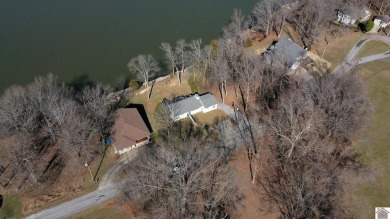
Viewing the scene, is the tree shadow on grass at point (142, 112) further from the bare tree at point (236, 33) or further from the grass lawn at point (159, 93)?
the bare tree at point (236, 33)

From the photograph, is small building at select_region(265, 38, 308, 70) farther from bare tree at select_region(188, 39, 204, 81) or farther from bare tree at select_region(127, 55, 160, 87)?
bare tree at select_region(127, 55, 160, 87)

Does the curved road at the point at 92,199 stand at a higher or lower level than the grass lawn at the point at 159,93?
lower

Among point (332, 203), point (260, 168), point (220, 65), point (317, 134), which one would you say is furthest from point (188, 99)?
point (332, 203)

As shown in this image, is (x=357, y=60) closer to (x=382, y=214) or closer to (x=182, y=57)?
(x=182, y=57)

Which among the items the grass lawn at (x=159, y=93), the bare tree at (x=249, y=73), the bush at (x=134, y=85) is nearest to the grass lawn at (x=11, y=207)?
the grass lawn at (x=159, y=93)

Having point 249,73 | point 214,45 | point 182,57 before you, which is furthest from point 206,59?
point 249,73

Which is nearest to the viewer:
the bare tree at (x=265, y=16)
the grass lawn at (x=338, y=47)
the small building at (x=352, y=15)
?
the grass lawn at (x=338, y=47)

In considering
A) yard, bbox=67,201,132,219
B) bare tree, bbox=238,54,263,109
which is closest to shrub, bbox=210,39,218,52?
bare tree, bbox=238,54,263,109
